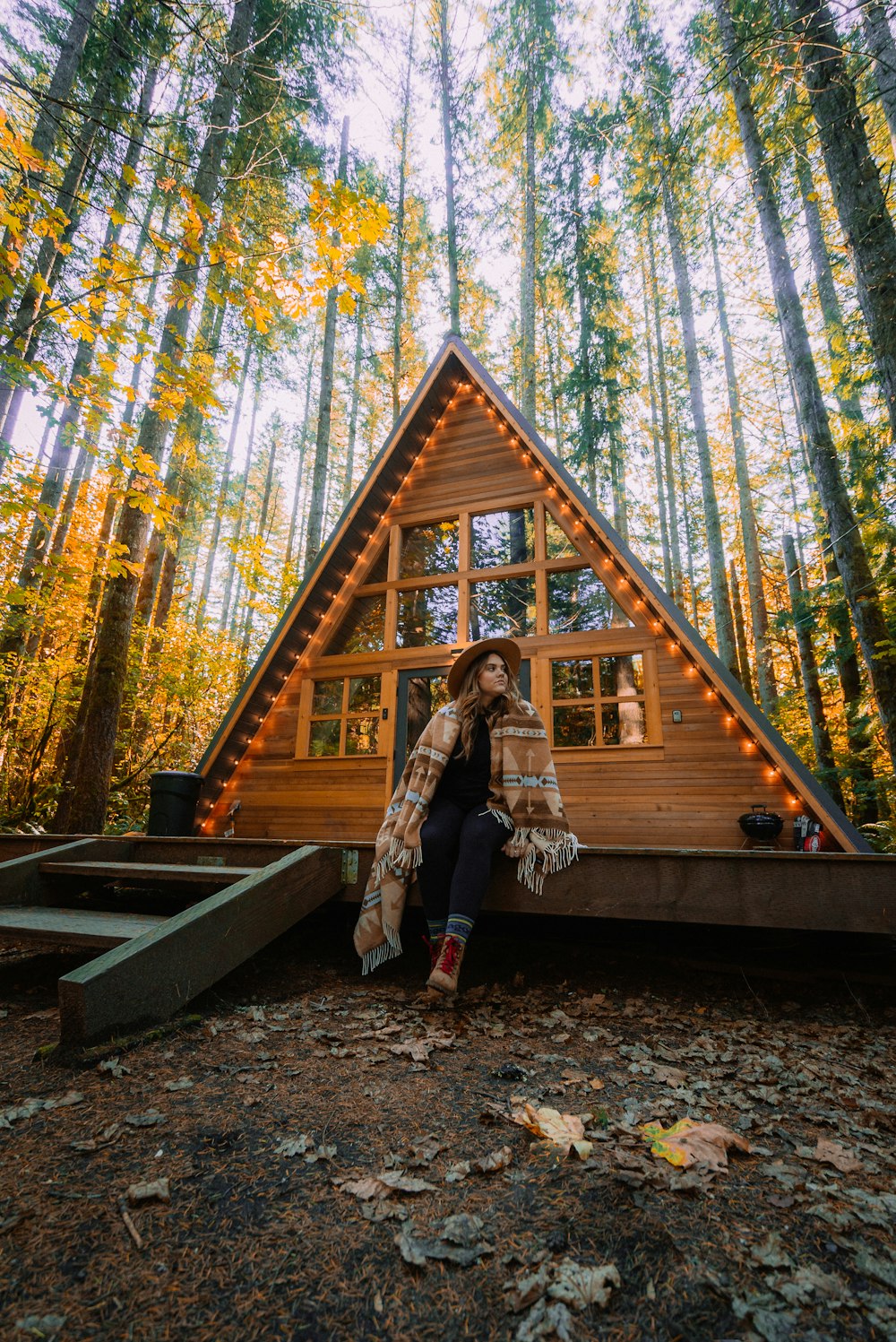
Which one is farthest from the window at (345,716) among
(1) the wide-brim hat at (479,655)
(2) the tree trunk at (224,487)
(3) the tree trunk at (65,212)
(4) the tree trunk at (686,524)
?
(4) the tree trunk at (686,524)

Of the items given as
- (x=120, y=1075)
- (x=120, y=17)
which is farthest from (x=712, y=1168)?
(x=120, y=17)

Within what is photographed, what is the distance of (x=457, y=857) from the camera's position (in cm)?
313

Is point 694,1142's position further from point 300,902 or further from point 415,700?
point 415,700

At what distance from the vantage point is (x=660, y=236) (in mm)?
16781

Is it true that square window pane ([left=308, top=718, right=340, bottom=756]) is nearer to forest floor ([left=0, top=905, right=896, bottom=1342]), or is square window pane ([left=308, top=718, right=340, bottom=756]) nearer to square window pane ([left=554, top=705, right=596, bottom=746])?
square window pane ([left=554, top=705, right=596, bottom=746])

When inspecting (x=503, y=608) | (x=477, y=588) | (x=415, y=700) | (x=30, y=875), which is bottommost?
(x=30, y=875)

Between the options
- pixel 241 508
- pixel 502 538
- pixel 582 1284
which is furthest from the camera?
pixel 241 508

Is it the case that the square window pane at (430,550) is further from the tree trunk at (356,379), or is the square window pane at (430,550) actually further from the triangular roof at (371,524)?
the tree trunk at (356,379)

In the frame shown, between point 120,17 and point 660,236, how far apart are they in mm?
14202

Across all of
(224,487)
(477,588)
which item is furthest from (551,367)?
(477,588)

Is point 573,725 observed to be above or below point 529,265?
below

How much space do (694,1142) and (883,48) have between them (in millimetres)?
8226

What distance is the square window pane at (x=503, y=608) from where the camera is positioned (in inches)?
284

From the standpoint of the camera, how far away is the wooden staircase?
2.16 meters
